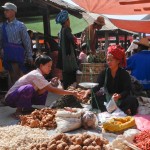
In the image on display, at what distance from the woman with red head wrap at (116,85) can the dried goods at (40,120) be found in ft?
2.85

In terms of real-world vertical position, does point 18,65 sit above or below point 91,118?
above

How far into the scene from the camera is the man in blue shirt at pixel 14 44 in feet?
21.2

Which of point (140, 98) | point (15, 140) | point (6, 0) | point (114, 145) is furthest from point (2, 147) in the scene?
point (6, 0)

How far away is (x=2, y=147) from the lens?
3619 millimetres

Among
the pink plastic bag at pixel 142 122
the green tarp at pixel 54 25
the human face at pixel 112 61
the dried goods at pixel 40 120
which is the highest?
the green tarp at pixel 54 25

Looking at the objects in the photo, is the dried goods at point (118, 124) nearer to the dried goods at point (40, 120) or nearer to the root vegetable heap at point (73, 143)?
the dried goods at point (40, 120)

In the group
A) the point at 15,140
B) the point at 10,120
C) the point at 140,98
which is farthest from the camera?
the point at 140,98

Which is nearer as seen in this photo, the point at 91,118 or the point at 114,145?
the point at 114,145

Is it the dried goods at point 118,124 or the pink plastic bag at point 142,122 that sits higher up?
the dried goods at point 118,124

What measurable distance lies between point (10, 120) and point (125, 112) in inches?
71.7

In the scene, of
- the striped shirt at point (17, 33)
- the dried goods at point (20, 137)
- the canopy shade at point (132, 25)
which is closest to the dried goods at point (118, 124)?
the dried goods at point (20, 137)

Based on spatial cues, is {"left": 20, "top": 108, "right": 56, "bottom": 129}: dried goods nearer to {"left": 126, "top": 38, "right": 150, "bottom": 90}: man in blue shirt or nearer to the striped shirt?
the striped shirt

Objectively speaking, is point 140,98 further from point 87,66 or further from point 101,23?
point 101,23

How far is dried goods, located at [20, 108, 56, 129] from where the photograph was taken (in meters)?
4.77
